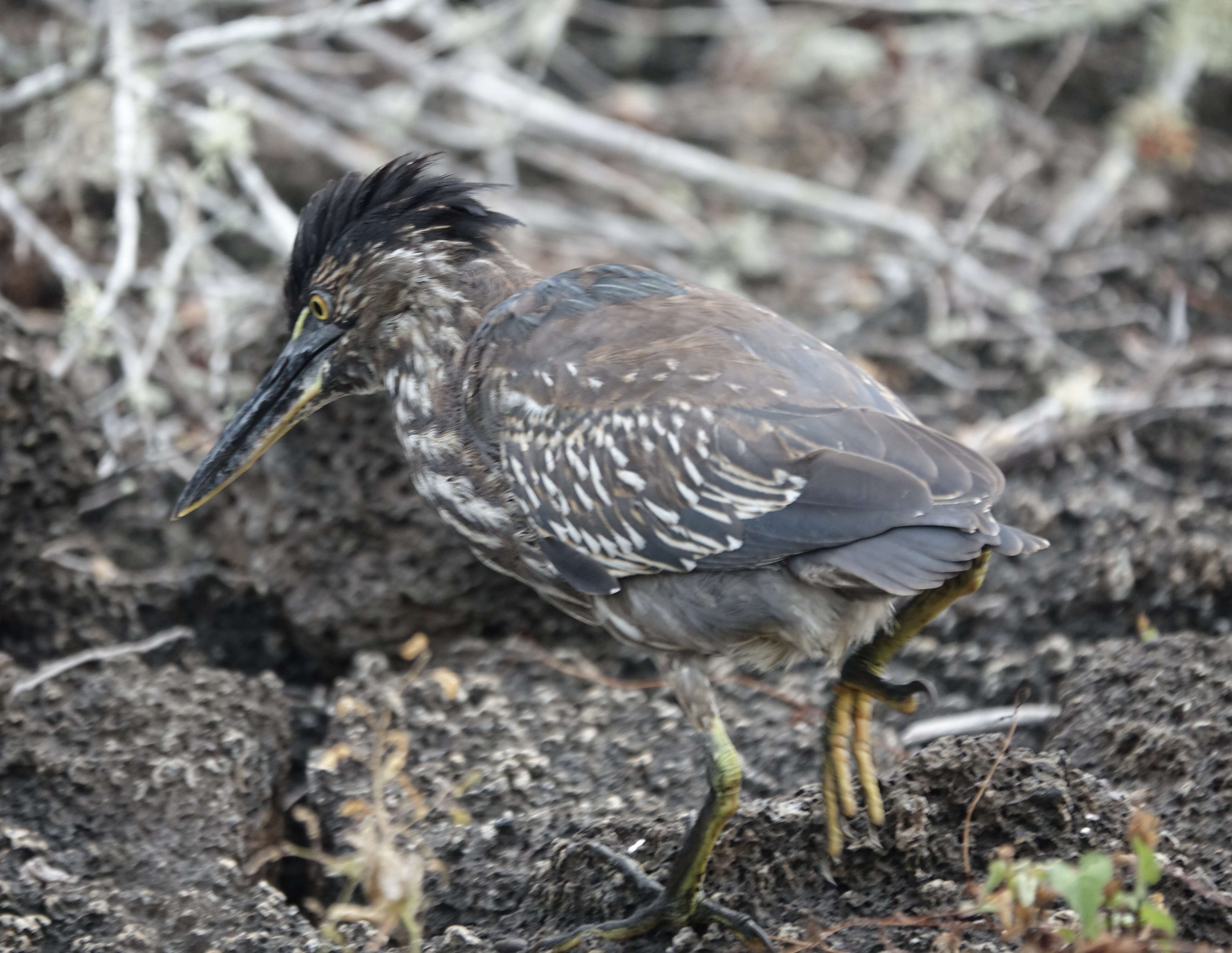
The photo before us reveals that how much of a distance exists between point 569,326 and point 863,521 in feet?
3.10

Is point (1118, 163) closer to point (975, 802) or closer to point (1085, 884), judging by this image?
point (975, 802)

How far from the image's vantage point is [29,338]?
444cm

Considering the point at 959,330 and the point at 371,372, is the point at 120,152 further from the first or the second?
the point at 959,330

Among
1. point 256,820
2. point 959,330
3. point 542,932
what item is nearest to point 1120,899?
point 542,932

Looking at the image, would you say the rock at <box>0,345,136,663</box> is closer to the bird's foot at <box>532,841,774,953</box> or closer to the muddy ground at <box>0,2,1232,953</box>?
the muddy ground at <box>0,2,1232,953</box>

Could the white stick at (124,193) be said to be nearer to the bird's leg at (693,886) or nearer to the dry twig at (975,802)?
the bird's leg at (693,886)

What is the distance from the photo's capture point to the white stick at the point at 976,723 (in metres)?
4.03

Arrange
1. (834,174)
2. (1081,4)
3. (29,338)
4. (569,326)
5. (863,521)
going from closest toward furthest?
(863,521) < (569,326) < (29,338) < (1081,4) < (834,174)

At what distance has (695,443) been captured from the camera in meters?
3.22

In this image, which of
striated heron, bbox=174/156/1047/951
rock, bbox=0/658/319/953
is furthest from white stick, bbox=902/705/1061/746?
rock, bbox=0/658/319/953

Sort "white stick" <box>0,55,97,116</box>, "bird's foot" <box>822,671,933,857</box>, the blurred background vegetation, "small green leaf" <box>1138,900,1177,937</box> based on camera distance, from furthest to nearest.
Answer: "white stick" <box>0,55,97,116</box> → the blurred background vegetation → "bird's foot" <box>822,671,933,857</box> → "small green leaf" <box>1138,900,1177,937</box>

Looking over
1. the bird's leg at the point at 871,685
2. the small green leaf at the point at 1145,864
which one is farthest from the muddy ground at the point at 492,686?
the small green leaf at the point at 1145,864

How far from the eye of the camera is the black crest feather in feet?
12.4

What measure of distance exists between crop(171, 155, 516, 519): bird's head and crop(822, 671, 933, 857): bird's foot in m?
1.52
